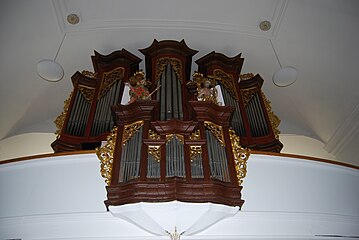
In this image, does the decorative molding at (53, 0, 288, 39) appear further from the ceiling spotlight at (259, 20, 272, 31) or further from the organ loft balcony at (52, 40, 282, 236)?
the organ loft balcony at (52, 40, 282, 236)

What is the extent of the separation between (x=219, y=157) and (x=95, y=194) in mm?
1333

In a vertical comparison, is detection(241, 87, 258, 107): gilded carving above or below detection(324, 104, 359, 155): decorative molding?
above

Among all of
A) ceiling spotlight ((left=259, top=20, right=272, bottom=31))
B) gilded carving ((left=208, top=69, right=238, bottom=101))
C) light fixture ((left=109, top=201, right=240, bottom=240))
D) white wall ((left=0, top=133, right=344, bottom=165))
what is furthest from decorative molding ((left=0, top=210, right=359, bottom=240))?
ceiling spotlight ((left=259, top=20, right=272, bottom=31))

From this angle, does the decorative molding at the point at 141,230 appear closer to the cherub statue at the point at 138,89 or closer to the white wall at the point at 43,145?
the cherub statue at the point at 138,89

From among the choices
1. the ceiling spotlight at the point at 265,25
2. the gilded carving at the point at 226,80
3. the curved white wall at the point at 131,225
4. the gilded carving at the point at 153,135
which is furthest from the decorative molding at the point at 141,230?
the ceiling spotlight at the point at 265,25

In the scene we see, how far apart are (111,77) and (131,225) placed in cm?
281

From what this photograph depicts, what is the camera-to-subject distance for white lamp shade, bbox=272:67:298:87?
629 centimetres

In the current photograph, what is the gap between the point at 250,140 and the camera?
16.7ft

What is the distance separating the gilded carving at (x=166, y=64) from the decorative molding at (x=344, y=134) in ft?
9.88

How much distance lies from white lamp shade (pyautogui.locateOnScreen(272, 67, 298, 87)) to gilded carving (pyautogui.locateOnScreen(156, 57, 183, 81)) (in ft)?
5.90

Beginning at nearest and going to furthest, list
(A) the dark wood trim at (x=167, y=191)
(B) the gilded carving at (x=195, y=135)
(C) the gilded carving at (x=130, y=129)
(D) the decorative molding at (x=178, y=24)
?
1. (A) the dark wood trim at (x=167, y=191)
2. (B) the gilded carving at (x=195, y=135)
3. (C) the gilded carving at (x=130, y=129)
4. (D) the decorative molding at (x=178, y=24)

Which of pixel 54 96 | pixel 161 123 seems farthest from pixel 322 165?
pixel 54 96

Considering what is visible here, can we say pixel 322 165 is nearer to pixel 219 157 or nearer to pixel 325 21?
pixel 219 157

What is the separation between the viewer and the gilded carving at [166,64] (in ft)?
18.4
